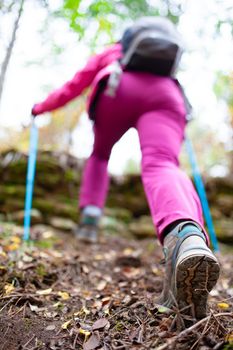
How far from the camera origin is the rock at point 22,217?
4.34 metres

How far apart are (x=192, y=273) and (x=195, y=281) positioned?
0.14 ft

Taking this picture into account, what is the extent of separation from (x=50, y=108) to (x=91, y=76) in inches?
18.6

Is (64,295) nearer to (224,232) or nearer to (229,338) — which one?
(229,338)

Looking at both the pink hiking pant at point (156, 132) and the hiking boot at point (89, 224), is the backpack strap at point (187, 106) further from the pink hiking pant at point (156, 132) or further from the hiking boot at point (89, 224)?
the hiking boot at point (89, 224)

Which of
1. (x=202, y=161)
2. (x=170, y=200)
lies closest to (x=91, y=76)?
(x=170, y=200)

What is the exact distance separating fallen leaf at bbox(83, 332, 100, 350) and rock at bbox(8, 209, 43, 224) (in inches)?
118

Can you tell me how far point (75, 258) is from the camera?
2.93 m

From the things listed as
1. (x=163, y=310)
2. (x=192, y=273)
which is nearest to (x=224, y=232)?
(x=163, y=310)

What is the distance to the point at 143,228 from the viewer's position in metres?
4.91

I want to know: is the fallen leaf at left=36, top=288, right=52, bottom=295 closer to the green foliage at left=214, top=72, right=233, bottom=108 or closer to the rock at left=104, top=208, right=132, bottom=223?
the rock at left=104, top=208, right=132, bottom=223

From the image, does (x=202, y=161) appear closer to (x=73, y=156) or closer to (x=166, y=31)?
(x=73, y=156)

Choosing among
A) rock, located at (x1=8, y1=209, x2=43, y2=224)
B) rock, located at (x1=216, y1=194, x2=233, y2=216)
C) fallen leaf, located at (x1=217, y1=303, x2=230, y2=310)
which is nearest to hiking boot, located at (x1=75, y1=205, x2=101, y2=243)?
rock, located at (x1=8, y1=209, x2=43, y2=224)

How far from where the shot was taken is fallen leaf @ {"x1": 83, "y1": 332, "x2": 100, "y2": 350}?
147 centimetres

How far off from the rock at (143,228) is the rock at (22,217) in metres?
1.31
